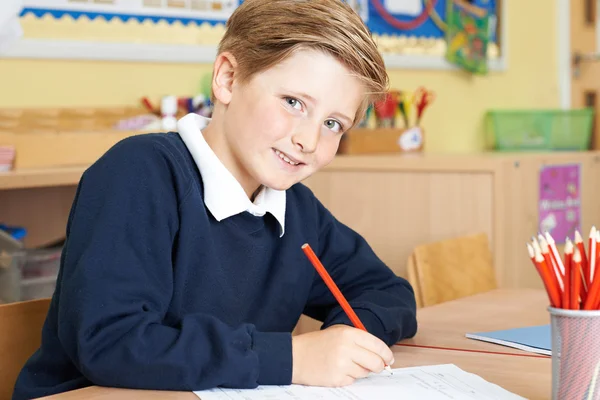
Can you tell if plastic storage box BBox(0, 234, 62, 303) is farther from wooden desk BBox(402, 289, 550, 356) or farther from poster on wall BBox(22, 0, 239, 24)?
wooden desk BBox(402, 289, 550, 356)

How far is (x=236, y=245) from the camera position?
3.59 ft

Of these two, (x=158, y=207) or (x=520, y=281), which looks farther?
(x=520, y=281)

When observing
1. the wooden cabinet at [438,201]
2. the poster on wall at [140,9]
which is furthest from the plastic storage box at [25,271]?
the wooden cabinet at [438,201]

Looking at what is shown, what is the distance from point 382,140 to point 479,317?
57.9 inches

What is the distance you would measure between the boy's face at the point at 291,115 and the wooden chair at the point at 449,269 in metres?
0.58

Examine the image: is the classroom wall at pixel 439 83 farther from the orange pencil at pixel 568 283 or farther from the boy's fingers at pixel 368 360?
the orange pencil at pixel 568 283

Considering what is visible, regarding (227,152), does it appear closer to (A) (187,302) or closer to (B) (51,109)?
(A) (187,302)

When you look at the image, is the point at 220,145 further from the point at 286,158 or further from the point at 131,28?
the point at 131,28

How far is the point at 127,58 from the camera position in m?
2.32

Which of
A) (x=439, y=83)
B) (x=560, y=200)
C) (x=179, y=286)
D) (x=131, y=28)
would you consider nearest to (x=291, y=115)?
(x=179, y=286)

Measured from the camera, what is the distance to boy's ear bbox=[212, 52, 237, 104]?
3.59ft

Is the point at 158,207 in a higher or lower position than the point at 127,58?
lower

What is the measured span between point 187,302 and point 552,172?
1.61m

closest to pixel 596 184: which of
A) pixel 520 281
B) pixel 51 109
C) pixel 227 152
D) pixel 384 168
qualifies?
pixel 520 281
